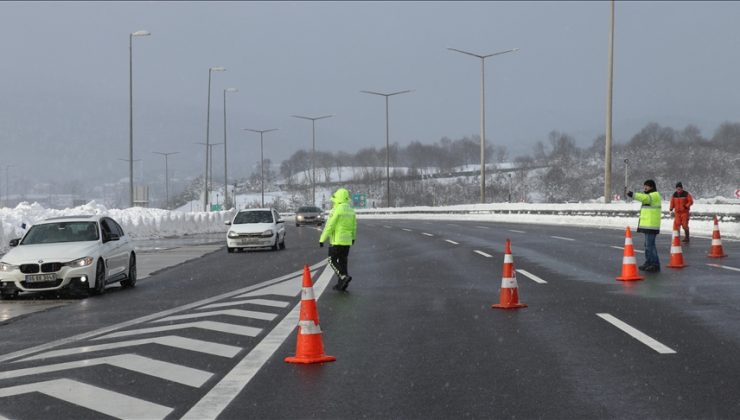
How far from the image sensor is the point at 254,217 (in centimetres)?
3114

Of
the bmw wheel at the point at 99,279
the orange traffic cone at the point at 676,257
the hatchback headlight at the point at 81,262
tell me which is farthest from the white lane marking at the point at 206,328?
the orange traffic cone at the point at 676,257

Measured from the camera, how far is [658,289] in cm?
1452

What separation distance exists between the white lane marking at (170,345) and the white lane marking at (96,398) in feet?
5.13

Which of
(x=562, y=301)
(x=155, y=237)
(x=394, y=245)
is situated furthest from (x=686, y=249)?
(x=155, y=237)

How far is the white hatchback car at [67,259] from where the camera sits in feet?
50.4

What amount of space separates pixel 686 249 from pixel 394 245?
366 inches

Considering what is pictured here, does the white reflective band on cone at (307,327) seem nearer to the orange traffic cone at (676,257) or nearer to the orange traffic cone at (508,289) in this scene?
the orange traffic cone at (508,289)

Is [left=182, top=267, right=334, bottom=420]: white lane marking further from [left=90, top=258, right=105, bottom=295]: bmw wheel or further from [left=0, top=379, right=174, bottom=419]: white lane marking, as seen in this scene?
[left=90, top=258, right=105, bottom=295]: bmw wheel

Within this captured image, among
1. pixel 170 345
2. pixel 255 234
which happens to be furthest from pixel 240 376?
pixel 255 234

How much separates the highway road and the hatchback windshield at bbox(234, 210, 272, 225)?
13.3m

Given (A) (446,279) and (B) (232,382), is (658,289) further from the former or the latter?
(B) (232,382)

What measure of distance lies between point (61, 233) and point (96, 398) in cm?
1050

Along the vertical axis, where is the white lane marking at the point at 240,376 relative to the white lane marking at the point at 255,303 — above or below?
above

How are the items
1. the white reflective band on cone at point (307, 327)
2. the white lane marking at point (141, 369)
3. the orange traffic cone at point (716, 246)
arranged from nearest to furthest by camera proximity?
the white lane marking at point (141, 369) → the white reflective band on cone at point (307, 327) → the orange traffic cone at point (716, 246)
